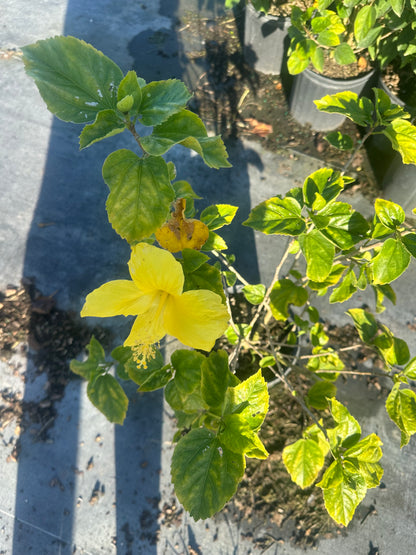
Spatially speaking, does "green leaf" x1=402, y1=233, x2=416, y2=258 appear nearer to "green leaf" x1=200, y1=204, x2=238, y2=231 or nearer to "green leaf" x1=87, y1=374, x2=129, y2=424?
"green leaf" x1=200, y1=204, x2=238, y2=231

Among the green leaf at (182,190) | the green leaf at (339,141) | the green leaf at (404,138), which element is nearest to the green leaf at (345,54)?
the green leaf at (339,141)

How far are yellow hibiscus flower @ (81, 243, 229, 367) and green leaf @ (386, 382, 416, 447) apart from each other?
0.72m

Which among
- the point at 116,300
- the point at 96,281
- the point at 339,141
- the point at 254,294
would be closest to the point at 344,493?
the point at 254,294

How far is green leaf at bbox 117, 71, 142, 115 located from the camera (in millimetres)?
824

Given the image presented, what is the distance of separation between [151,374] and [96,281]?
1.70 meters

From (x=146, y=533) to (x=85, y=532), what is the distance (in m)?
0.35

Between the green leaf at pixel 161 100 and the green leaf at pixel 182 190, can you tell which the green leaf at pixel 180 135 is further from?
the green leaf at pixel 182 190

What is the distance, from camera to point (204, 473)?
102 cm

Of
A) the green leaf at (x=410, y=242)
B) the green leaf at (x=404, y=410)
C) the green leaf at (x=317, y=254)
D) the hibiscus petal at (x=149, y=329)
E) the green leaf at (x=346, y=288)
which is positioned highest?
the green leaf at (x=410, y=242)

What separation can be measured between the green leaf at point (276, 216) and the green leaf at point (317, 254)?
67 mm

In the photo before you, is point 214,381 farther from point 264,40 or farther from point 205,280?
point 264,40

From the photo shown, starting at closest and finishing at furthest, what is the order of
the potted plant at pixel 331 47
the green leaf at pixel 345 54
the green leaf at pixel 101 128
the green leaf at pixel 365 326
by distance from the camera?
the green leaf at pixel 101 128
the green leaf at pixel 365 326
the potted plant at pixel 331 47
the green leaf at pixel 345 54

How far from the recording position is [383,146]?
10.4ft

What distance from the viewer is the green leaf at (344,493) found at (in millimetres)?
1166
